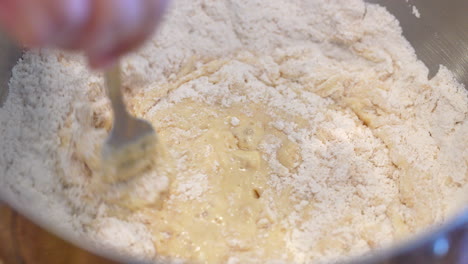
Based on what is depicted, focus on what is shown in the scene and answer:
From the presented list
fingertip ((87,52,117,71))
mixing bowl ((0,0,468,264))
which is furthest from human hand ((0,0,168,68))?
mixing bowl ((0,0,468,264))

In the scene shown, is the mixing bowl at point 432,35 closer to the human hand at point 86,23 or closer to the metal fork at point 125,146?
the metal fork at point 125,146

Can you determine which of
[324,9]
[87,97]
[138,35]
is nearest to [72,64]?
[87,97]

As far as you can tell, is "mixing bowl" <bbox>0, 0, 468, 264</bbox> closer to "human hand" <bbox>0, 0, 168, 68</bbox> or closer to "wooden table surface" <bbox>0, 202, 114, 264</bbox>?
"wooden table surface" <bbox>0, 202, 114, 264</bbox>

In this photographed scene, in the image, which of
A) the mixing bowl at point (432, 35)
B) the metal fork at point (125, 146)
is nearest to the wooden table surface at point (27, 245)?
the metal fork at point (125, 146)

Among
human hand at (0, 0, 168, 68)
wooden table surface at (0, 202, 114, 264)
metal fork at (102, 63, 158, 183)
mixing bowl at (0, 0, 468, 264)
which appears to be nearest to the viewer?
human hand at (0, 0, 168, 68)

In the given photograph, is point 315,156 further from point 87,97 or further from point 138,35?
point 138,35

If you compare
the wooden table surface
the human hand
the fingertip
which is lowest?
the wooden table surface

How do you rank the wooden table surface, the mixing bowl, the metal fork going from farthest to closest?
the mixing bowl
the metal fork
the wooden table surface

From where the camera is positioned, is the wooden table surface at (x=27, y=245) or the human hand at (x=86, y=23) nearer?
the human hand at (x=86, y=23)
